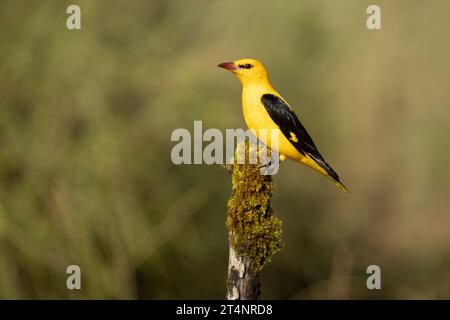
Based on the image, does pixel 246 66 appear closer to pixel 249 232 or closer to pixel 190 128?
pixel 190 128

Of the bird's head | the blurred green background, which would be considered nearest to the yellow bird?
the bird's head

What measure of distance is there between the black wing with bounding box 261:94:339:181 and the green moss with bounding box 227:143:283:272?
0.77 metres

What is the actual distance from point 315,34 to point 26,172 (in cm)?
299

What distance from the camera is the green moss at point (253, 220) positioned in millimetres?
3879

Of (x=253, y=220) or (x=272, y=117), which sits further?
(x=272, y=117)

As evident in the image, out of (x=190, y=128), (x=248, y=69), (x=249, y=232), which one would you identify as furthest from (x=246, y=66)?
(x=249, y=232)

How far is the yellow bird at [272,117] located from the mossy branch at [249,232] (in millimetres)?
715

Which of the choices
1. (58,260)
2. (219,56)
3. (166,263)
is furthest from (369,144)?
(58,260)

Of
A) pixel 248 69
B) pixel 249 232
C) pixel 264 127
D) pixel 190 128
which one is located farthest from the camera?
pixel 190 128

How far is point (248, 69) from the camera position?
4.79 m

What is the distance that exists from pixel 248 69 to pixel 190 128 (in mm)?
1268

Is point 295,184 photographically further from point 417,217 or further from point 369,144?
point 417,217

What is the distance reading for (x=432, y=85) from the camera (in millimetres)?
6156

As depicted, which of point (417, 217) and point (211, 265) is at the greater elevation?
point (417, 217)
